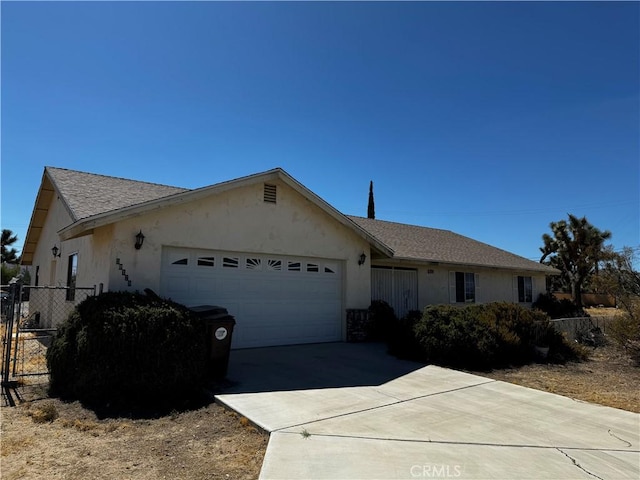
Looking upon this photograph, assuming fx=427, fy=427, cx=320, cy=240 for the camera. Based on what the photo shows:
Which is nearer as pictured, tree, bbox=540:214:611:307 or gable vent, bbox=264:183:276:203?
gable vent, bbox=264:183:276:203

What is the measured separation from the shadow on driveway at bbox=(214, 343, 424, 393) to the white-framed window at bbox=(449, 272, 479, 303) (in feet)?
24.6

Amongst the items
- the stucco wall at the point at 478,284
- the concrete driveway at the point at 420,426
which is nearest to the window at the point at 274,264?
the concrete driveway at the point at 420,426

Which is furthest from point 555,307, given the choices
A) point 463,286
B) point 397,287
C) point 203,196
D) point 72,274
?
point 72,274

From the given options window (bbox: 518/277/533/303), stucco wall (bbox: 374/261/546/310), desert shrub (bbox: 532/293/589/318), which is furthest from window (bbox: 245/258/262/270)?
desert shrub (bbox: 532/293/589/318)

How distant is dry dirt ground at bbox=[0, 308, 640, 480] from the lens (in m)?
4.25

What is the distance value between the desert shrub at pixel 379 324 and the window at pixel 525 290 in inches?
438

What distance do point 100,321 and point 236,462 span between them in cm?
384

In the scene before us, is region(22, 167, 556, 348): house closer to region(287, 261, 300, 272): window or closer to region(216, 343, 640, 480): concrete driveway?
region(287, 261, 300, 272): window

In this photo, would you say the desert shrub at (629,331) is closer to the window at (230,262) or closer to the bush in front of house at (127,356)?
the window at (230,262)

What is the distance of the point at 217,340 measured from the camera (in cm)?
771

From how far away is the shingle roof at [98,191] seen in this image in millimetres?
9781

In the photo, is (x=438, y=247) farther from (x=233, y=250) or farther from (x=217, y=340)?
(x=217, y=340)

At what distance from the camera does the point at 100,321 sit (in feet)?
22.9

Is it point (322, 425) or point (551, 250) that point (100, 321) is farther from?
point (551, 250)
